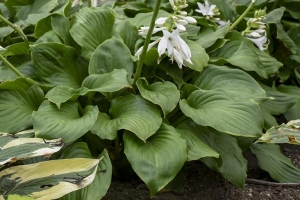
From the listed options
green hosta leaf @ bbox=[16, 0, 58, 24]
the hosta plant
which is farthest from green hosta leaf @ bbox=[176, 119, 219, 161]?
green hosta leaf @ bbox=[16, 0, 58, 24]

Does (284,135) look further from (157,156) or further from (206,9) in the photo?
(206,9)

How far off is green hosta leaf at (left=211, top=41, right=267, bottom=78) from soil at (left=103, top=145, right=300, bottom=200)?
0.60 meters

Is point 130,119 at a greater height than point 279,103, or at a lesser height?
greater

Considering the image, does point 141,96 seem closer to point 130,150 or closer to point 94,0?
point 130,150

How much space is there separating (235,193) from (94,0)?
5.15ft

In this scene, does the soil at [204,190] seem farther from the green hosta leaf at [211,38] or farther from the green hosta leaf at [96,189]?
the green hosta leaf at [211,38]

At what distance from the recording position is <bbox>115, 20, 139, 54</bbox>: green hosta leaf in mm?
2557

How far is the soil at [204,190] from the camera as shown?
2.21 meters

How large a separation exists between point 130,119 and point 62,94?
334 millimetres

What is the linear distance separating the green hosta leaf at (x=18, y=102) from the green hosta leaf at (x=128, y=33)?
62 centimetres

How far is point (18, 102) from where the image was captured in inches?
84.6

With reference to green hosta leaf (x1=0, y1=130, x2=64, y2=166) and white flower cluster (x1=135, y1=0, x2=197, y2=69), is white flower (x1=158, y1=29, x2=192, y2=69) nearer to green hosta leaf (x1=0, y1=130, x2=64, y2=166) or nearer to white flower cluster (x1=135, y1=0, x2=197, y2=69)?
white flower cluster (x1=135, y1=0, x2=197, y2=69)

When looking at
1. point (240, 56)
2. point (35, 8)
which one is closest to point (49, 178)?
point (240, 56)

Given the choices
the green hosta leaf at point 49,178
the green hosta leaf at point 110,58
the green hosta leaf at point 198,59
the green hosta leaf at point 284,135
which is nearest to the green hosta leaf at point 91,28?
the green hosta leaf at point 110,58
